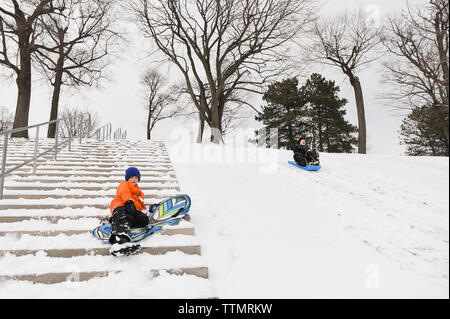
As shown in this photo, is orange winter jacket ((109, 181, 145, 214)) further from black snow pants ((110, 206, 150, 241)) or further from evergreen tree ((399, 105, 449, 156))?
evergreen tree ((399, 105, 449, 156))

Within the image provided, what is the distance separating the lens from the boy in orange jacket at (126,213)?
9.36 feet

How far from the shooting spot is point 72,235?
3.25 m

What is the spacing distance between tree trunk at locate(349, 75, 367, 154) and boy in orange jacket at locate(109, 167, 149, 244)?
530 inches

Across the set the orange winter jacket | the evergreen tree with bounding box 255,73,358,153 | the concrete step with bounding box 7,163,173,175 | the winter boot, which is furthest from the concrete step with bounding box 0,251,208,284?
the evergreen tree with bounding box 255,73,358,153

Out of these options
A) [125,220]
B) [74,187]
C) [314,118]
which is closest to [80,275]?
[125,220]

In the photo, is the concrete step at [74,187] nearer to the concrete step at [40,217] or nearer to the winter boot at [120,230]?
the concrete step at [40,217]

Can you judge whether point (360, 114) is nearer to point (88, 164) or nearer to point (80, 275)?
point (88, 164)

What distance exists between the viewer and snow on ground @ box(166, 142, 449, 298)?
1.57m

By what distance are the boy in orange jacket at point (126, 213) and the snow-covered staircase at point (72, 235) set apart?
25 cm

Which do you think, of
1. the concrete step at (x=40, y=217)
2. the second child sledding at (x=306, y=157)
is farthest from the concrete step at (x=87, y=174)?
the second child sledding at (x=306, y=157)
